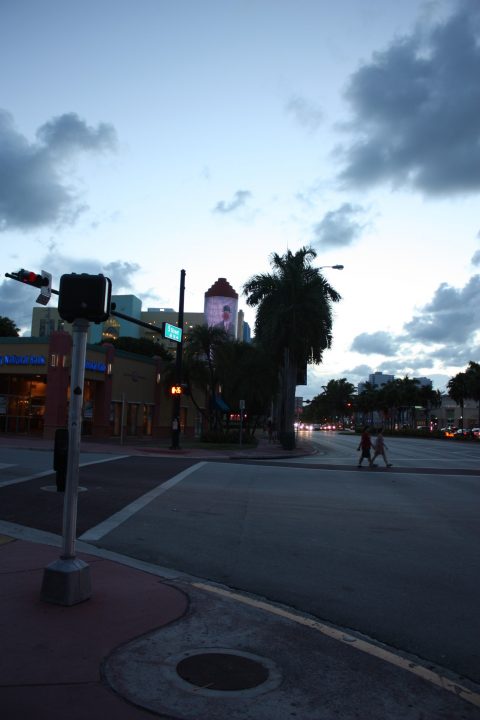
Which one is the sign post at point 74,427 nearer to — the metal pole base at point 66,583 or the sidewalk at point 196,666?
the metal pole base at point 66,583

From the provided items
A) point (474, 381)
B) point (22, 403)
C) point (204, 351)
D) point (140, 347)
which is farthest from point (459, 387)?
point (22, 403)

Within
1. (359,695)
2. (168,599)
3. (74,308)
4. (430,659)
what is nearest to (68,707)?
(359,695)

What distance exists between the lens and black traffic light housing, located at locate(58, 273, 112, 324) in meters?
5.66

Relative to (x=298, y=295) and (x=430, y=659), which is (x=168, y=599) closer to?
(x=430, y=659)

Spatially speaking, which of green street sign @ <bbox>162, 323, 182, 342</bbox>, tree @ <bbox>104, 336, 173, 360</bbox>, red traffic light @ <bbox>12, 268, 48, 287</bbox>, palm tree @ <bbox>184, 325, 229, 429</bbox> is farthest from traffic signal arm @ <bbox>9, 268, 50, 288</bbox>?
tree @ <bbox>104, 336, 173, 360</bbox>

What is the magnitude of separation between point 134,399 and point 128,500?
31.6 m

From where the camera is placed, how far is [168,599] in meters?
5.80

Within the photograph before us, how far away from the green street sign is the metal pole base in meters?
18.8

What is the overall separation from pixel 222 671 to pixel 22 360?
34.1 metres

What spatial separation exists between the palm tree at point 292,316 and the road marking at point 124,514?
73.6 ft

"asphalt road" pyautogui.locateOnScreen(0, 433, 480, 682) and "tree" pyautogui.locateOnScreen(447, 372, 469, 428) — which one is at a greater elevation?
"tree" pyautogui.locateOnScreen(447, 372, 469, 428)

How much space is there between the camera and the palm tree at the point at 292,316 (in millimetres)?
38281

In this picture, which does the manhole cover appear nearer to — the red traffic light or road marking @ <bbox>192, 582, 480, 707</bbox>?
road marking @ <bbox>192, 582, 480, 707</bbox>

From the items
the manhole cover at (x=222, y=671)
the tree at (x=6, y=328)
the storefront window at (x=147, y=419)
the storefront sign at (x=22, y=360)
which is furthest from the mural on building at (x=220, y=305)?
the manhole cover at (x=222, y=671)
